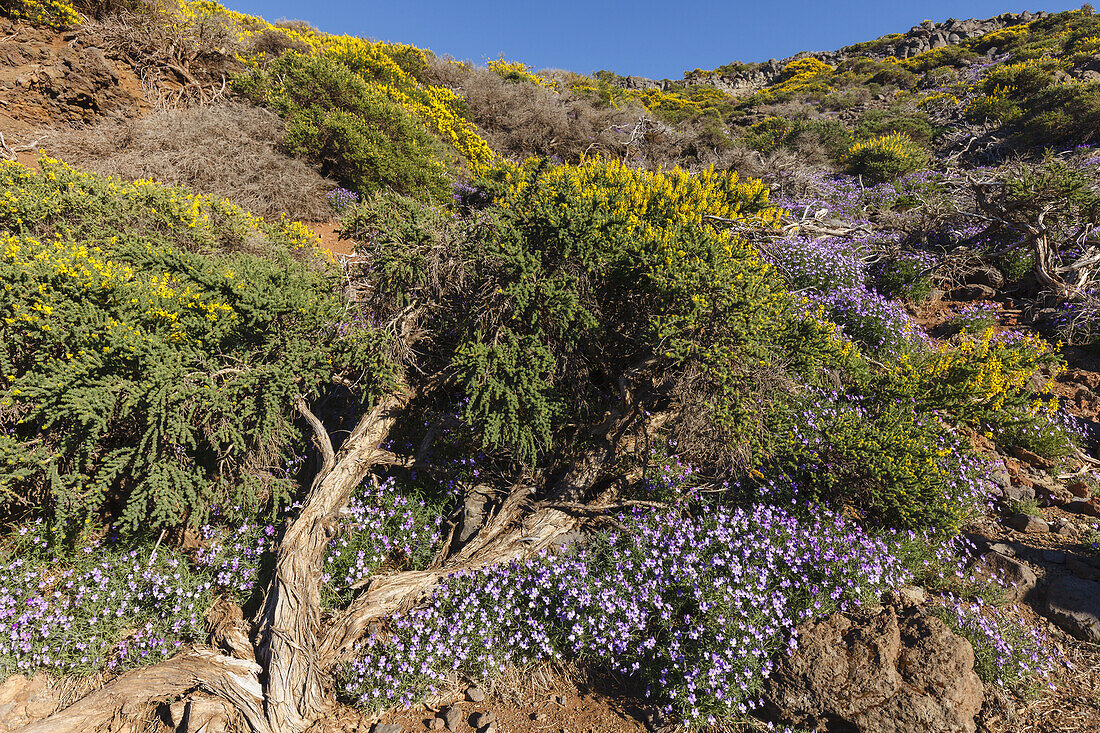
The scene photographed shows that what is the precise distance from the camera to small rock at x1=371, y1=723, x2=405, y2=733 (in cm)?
349

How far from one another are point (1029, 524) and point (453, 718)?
5.97 meters

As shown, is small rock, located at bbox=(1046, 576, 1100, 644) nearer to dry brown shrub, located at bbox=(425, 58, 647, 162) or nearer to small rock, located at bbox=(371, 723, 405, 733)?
small rock, located at bbox=(371, 723, 405, 733)

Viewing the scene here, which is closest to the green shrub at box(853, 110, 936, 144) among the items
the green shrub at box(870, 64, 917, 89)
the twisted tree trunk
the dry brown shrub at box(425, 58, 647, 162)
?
the dry brown shrub at box(425, 58, 647, 162)

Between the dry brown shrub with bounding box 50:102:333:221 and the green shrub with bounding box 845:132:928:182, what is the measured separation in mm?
15644

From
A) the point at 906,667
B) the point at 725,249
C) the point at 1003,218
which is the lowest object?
the point at 906,667

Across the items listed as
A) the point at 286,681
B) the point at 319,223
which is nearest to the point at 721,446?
the point at 286,681

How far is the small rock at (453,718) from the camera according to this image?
3523 mm

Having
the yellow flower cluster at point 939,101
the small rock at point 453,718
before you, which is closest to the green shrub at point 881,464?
the small rock at point 453,718

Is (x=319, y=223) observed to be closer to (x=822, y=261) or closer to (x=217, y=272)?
(x=217, y=272)

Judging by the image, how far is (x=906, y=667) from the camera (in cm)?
331

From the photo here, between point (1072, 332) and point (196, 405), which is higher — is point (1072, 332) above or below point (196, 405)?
above

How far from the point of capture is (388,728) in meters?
3.51

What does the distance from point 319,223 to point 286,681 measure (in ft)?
27.8

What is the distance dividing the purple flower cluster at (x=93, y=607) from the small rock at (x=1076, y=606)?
24.8 ft
